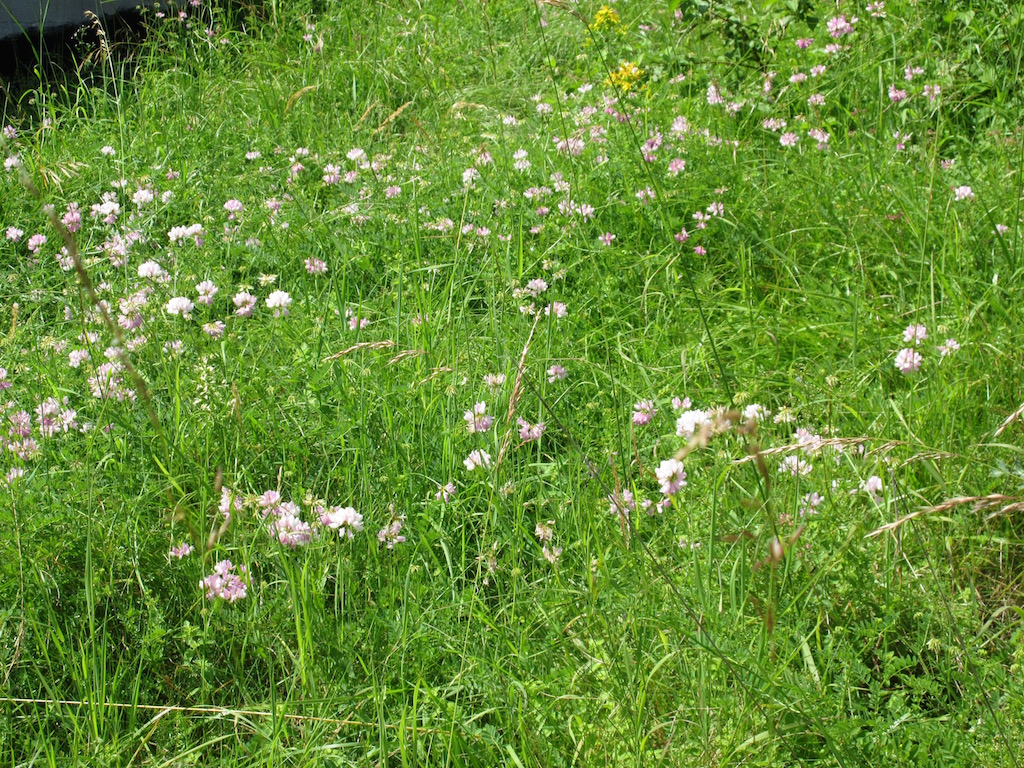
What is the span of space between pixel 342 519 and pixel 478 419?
0.48m

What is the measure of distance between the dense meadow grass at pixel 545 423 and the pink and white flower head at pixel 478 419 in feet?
0.19

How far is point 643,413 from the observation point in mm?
2432

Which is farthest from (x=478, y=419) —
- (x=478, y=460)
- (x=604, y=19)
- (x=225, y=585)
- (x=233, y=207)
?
(x=604, y=19)

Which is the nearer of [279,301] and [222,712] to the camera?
[222,712]

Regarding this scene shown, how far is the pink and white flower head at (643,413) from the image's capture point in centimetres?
239

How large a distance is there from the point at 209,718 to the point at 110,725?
0.63 ft

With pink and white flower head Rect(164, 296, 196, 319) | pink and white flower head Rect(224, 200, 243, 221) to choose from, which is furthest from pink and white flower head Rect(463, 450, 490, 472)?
pink and white flower head Rect(224, 200, 243, 221)

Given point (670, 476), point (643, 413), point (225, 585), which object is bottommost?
point (225, 585)

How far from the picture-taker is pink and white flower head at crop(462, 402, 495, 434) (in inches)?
91.1

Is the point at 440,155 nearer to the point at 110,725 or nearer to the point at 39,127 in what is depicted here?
the point at 39,127

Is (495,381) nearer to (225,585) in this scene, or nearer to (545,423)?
(545,423)

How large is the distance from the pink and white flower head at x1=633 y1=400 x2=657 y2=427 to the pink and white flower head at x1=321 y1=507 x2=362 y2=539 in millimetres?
759

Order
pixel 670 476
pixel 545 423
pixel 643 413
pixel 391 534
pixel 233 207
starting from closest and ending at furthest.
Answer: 1. pixel 670 476
2. pixel 391 534
3. pixel 643 413
4. pixel 545 423
5. pixel 233 207

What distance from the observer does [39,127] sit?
4664 mm
